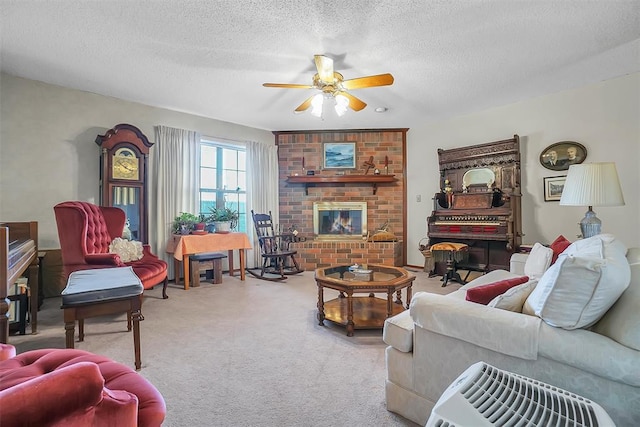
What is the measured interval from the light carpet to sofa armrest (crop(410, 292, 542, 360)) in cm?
54

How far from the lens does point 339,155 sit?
5551 millimetres

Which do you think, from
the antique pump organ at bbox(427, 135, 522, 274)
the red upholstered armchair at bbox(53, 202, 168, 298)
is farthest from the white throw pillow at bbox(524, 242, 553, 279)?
the red upholstered armchair at bbox(53, 202, 168, 298)

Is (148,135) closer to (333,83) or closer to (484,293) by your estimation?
(333,83)

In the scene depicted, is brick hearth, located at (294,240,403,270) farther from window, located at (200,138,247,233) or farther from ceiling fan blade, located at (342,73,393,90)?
ceiling fan blade, located at (342,73,393,90)

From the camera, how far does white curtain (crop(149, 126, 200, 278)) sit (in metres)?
4.29

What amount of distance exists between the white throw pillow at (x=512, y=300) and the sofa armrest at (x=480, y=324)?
0.08 metres

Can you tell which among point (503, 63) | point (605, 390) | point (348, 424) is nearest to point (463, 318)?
point (605, 390)

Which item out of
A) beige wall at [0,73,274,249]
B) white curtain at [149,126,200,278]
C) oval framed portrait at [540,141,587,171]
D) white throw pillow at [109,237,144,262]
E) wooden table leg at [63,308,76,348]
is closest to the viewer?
wooden table leg at [63,308,76,348]

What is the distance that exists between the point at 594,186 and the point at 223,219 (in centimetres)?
429

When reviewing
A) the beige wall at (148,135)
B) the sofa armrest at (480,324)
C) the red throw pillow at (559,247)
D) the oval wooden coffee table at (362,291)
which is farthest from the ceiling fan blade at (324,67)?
the beige wall at (148,135)

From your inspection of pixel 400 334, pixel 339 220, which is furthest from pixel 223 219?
pixel 400 334

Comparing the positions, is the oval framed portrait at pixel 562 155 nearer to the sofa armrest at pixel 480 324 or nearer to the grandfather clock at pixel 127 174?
the sofa armrest at pixel 480 324

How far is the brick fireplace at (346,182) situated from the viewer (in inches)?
217

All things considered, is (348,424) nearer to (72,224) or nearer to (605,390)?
(605,390)
